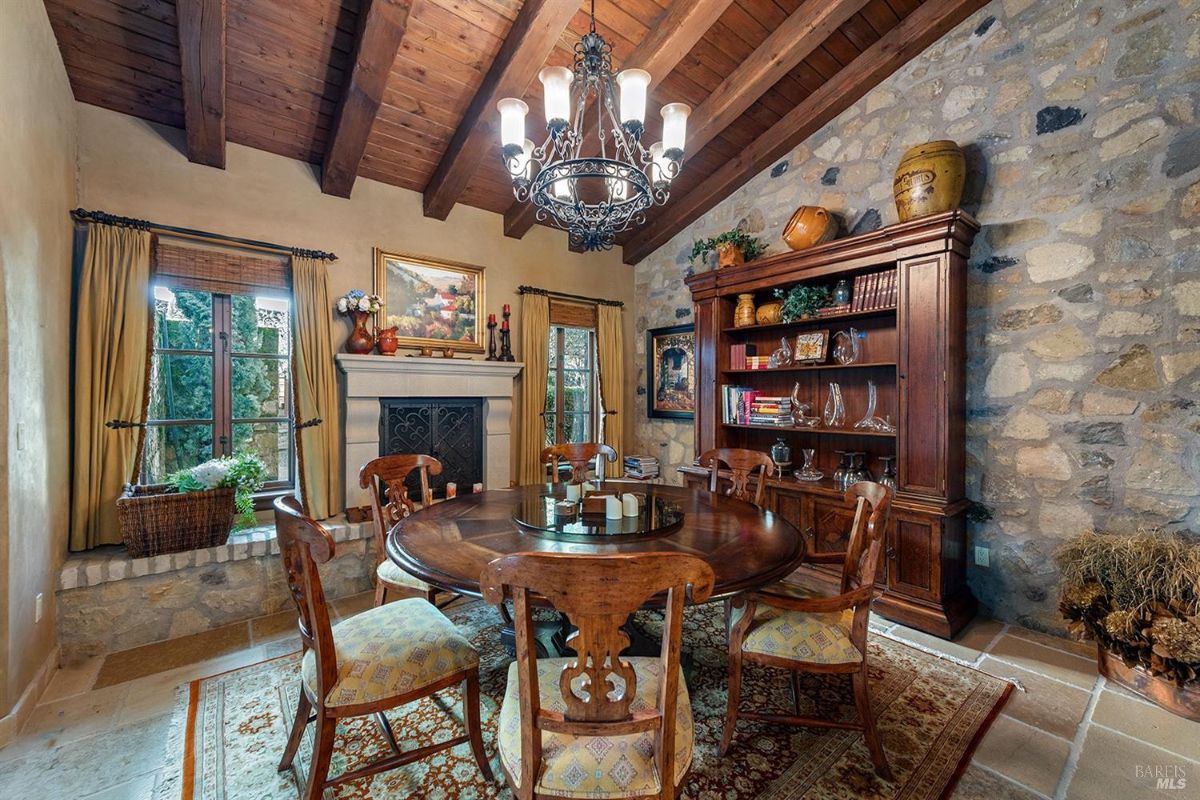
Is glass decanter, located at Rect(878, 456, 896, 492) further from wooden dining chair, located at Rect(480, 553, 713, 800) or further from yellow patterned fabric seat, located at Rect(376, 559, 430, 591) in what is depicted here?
yellow patterned fabric seat, located at Rect(376, 559, 430, 591)

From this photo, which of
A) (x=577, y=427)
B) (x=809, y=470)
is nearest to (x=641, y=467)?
(x=577, y=427)

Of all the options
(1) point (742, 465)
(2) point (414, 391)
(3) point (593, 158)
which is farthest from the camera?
(2) point (414, 391)

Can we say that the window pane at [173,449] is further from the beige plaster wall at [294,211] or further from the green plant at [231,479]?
the beige plaster wall at [294,211]

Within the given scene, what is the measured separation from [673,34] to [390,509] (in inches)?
120

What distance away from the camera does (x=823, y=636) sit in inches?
66.4

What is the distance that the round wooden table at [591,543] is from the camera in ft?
4.91

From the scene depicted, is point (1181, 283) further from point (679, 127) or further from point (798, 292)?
point (679, 127)

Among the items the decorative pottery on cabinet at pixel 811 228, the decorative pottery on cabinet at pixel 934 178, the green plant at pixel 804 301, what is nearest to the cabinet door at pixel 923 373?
the decorative pottery on cabinet at pixel 934 178

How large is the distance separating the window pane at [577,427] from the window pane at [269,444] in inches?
87.4

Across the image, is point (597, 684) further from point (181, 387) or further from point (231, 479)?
point (181, 387)

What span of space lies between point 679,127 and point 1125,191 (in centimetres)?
227

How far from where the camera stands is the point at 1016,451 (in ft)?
8.95

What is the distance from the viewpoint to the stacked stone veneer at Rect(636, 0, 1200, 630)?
2299 mm

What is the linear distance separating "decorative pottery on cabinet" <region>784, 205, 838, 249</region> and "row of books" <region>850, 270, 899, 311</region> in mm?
384
